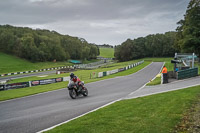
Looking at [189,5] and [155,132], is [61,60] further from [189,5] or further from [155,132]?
[155,132]

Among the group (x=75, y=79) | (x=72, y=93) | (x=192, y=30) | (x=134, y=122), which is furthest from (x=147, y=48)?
(x=134, y=122)

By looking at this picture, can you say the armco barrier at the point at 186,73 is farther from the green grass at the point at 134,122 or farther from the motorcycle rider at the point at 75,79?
the green grass at the point at 134,122

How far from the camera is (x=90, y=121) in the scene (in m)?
6.68

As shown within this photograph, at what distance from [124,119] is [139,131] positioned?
49.9 inches

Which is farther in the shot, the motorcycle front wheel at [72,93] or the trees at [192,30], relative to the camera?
the trees at [192,30]

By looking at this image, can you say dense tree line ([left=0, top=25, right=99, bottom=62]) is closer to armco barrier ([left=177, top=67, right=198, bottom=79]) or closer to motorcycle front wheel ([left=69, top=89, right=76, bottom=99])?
armco barrier ([left=177, top=67, right=198, bottom=79])

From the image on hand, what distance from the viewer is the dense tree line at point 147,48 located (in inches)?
3864

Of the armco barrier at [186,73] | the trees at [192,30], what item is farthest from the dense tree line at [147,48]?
the armco barrier at [186,73]

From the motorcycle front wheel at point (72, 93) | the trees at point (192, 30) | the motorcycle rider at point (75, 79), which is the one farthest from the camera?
the trees at point (192, 30)

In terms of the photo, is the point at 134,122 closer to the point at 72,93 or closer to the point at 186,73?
the point at 72,93

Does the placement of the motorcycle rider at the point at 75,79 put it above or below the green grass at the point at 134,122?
above

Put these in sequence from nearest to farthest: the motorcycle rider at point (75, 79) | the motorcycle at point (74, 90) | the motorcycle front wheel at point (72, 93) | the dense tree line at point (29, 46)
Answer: the motorcycle at point (74, 90)
the motorcycle front wheel at point (72, 93)
the motorcycle rider at point (75, 79)
the dense tree line at point (29, 46)

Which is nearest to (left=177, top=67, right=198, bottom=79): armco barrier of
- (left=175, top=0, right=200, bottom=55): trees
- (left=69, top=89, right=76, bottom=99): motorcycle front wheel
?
(left=69, top=89, right=76, bottom=99): motorcycle front wheel

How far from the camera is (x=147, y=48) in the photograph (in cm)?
10525
